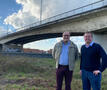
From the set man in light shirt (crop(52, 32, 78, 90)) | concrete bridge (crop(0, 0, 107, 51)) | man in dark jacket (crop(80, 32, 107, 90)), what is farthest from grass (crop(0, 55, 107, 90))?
concrete bridge (crop(0, 0, 107, 51))

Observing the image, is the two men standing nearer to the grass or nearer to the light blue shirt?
the light blue shirt

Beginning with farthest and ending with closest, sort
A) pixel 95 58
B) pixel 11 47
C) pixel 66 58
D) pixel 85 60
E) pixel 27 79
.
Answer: pixel 11 47 → pixel 27 79 → pixel 66 58 → pixel 85 60 → pixel 95 58

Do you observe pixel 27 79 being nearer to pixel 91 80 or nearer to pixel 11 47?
pixel 91 80

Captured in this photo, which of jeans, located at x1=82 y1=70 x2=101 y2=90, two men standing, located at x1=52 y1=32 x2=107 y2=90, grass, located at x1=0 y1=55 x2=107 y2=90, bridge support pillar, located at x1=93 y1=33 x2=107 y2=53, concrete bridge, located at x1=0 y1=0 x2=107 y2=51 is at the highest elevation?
concrete bridge, located at x1=0 y1=0 x2=107 y2=51

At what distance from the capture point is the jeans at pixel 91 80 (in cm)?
260

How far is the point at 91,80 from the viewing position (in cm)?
269

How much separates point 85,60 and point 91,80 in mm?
462

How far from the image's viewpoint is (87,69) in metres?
2.77

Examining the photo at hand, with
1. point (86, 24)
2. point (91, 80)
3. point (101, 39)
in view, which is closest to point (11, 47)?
point (86, 24)

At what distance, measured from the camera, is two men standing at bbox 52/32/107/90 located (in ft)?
8.58

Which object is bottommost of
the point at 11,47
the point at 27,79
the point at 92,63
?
the point at 27,79

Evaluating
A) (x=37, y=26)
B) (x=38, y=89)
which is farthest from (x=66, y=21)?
(x=38, y=89)

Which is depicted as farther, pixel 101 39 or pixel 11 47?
pixel 11 47

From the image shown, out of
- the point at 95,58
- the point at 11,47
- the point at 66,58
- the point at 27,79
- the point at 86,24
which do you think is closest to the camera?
the point at 95,58
